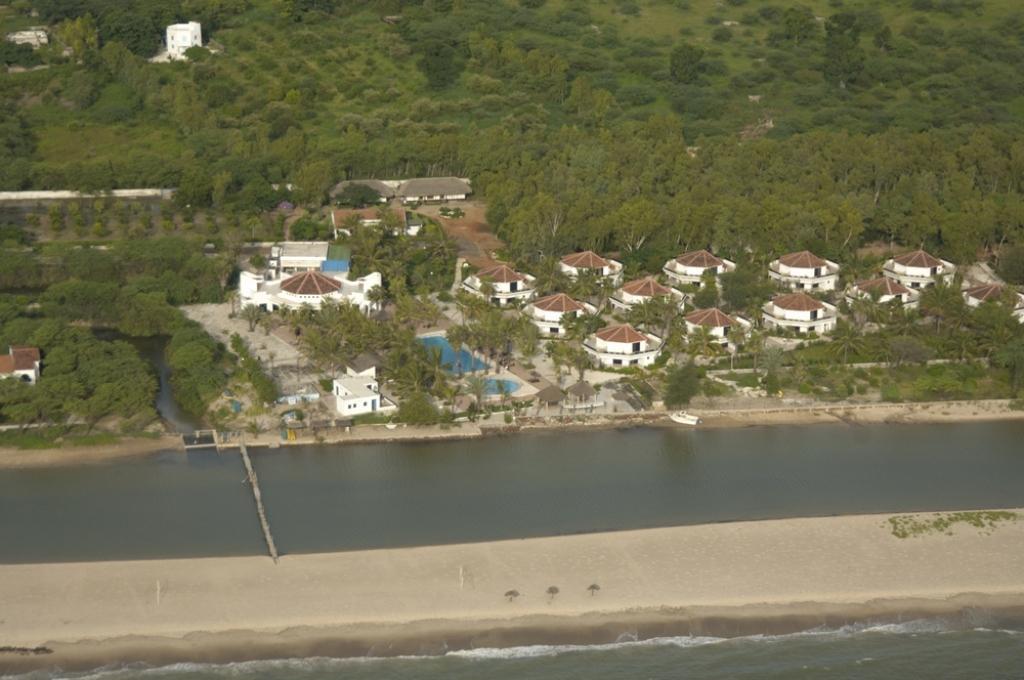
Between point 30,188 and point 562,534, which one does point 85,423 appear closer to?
point 562,534

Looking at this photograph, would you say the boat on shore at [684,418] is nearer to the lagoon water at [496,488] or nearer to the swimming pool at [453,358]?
the lagoon water at [496,488]

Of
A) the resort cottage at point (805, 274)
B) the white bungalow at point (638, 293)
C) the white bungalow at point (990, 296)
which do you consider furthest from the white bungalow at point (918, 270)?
the white bungalow at point (638, 293)

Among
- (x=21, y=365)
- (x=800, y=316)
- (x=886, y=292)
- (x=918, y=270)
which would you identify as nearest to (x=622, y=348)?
(x=800, y=316)

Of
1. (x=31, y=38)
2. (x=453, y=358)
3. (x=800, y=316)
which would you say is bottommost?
(x=453, y=358)

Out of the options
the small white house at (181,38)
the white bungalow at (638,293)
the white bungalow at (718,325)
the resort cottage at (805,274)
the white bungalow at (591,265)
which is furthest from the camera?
the small white house at (181,38)

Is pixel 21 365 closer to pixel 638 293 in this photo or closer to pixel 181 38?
pixel 638 293

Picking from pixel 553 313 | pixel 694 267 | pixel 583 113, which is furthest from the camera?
pixel 583 113
